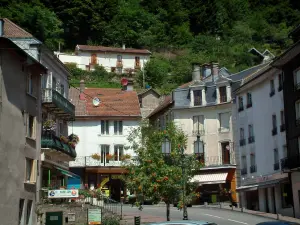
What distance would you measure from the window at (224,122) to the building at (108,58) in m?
44.7

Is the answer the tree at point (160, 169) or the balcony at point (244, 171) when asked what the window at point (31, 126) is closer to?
the tree at point (160, 169)

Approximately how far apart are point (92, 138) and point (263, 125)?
21.6 meters

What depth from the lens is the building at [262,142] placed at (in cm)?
4685

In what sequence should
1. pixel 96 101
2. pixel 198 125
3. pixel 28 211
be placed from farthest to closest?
pixel 96 101 → pixel 198 125 → pixel 28 211

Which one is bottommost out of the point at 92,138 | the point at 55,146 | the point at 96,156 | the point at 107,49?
the point at 55,146

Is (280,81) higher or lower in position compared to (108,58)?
lower

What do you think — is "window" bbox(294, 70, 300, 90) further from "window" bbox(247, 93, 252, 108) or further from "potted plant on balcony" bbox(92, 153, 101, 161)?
"potted plant on balcony" bbox(92, 153, 101, 161)

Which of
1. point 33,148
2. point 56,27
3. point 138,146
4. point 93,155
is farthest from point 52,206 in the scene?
point 56,27

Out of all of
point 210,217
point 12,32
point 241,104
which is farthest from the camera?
point 241,104

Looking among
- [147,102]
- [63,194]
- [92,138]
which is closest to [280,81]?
[63,194]

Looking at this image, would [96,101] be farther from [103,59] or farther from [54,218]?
[103,59]

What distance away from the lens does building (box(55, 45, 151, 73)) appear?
104m

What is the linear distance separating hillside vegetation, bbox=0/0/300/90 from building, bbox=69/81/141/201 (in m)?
30.2

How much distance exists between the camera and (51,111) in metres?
41.6
